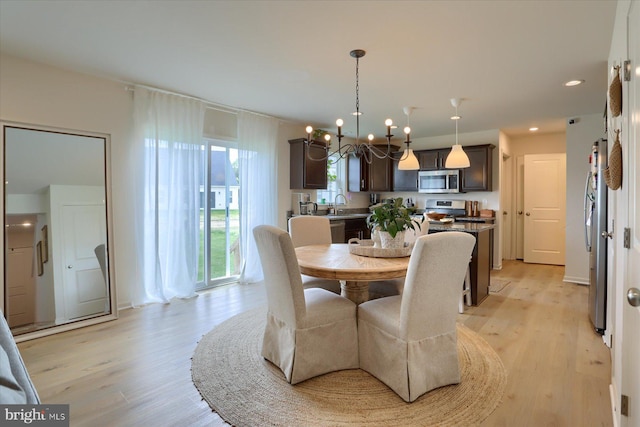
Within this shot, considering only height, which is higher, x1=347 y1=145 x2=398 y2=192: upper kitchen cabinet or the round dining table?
x1=347 y1=145 x2=398 y2=192: upper kitchen cabinet

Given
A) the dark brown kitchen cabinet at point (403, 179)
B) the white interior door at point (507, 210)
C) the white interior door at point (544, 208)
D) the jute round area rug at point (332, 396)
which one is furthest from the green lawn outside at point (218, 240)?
the white interior door at point (544, 208)

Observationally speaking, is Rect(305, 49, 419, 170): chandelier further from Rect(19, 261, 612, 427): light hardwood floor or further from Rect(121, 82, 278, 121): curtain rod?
Rect(19, 261, 612, 427): light hardwood floor

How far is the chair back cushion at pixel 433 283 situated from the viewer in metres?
1.84

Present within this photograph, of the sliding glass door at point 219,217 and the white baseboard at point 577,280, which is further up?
the sliding glass door at point 219,217

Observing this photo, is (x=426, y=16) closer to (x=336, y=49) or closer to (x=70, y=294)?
(x=336, y=49)

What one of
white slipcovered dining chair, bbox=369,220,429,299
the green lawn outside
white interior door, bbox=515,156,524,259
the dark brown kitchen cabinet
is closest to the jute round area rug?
white slipcovered dining chair, bbox=369,220,429,299

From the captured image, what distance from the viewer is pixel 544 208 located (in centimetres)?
604

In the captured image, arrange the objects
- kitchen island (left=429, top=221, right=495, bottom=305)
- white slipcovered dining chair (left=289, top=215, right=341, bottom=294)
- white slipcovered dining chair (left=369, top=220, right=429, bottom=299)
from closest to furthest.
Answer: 1. white slipcovered dining chair (left=369, top=220, right=429, bottom=299)
2. white slipcovered dining chair (left=289, top=215, right=341, bottom=294)
3. kitchen island (left=429, top=221, right=495, bottom=305)

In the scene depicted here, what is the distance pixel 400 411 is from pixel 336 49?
2521 mm

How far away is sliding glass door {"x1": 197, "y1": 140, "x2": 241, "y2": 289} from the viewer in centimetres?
435

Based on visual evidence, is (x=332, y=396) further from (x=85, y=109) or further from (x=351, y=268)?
(x=85, y=109)

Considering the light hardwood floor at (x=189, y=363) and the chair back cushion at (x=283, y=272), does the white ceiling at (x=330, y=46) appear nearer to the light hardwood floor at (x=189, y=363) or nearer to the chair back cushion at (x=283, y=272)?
the chair back cushion at (x=283, y=272)

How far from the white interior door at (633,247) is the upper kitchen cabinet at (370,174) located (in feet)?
16.5

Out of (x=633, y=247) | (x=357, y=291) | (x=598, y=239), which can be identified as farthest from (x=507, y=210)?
(x=633, y=247)
